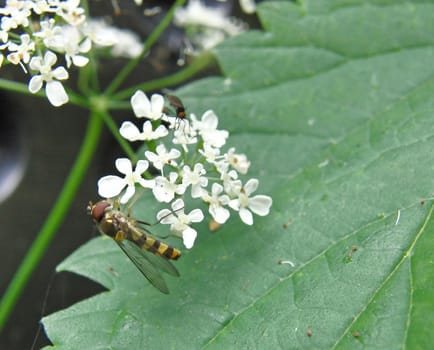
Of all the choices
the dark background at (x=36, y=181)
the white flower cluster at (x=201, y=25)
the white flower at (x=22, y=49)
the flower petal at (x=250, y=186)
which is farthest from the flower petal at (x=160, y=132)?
the dark background at (x=36, y=181)

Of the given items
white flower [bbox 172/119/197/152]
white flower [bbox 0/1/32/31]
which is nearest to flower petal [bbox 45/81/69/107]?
white flower [bbox 0/1/32/31]

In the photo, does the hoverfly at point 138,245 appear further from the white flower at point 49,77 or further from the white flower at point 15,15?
the white flower at point 15,15

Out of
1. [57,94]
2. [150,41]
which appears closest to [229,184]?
[57,94]

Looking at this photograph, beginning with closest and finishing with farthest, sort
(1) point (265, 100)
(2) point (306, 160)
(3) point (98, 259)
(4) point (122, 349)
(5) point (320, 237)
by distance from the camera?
1. (4) point (122, 349)
2. (5) point (320, 237)
3. (3) point (98, 259)
4. (2) point (306, 160)
5. (1) point (265, 100)

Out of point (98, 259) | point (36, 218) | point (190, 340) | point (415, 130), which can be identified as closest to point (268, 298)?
point (190, 340)

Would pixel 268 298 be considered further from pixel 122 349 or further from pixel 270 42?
pixel 270 42

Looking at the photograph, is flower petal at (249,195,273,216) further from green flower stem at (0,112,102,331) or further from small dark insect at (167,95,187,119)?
green flower stem at (0,112,102,331)
